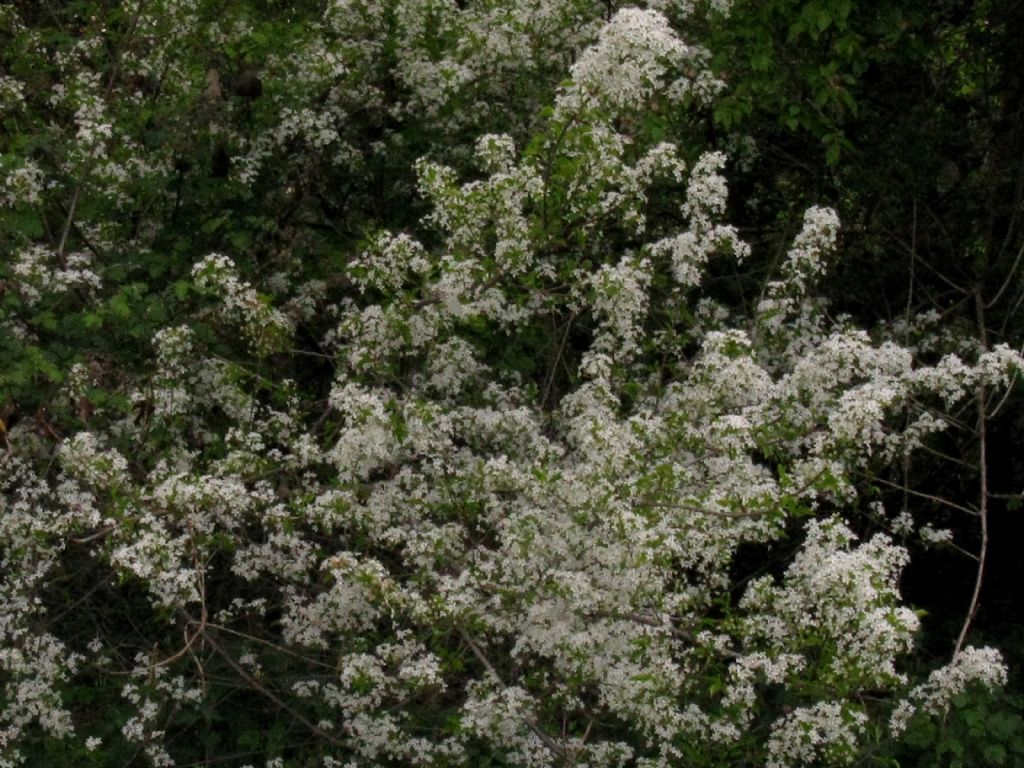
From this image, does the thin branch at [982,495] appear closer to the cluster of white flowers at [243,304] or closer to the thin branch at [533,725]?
the thin branch at [533,725]

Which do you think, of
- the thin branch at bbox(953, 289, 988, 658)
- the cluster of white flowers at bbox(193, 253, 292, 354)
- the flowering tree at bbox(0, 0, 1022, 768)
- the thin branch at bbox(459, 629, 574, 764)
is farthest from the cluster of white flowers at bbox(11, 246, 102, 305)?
the thin branch at bbox(953, 289, 988, 658)

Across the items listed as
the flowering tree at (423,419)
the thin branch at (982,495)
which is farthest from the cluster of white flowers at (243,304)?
the thin branch at (982,495)

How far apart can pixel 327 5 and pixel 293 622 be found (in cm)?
329

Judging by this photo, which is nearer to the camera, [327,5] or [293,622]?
[293,622]

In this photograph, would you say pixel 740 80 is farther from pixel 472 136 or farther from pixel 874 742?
pixel 874 742

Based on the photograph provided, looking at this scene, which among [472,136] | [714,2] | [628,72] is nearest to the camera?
[628,72]

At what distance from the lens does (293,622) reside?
6.27m

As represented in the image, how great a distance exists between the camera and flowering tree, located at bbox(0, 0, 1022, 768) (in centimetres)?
542

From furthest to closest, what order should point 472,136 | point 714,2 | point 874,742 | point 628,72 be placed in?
point 472,136
point 714,2
point 874,742
point 628,72

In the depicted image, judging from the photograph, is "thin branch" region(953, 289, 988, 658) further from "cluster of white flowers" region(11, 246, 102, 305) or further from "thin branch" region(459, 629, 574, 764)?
"cluster of white flowers" region(11, 246, 102, 305)

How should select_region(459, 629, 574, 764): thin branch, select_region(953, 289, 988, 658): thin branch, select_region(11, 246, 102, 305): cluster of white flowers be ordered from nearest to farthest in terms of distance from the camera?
select_region(459, 629, 574, 764): thin branch
select_region(953, 289, 988, 658): thin branch
select_region(11, 246, 102, 305): cluster of white flowers

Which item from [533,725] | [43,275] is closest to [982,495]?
[533,725]

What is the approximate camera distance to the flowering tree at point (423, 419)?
542cm

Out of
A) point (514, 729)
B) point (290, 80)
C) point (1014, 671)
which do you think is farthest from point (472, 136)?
point (1014, 671)
